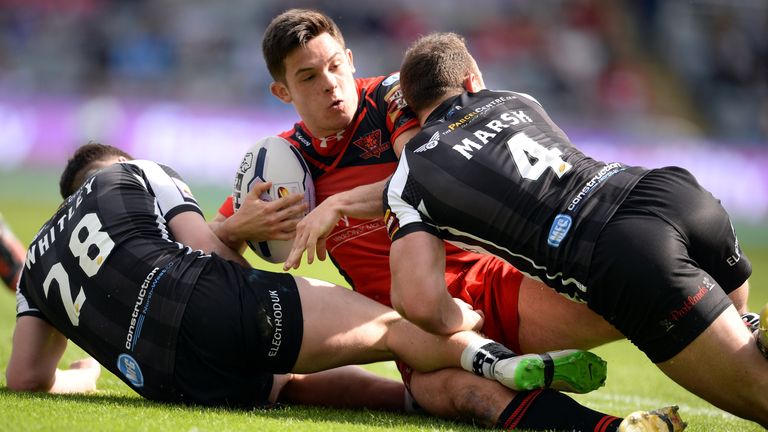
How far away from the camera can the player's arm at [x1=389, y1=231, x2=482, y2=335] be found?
459 centimetres

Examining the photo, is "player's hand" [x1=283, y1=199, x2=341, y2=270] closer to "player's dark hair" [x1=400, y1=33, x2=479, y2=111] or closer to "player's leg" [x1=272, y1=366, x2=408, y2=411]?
"player's dark hair" [x1=400, y1=33, x2=479, y2=111]

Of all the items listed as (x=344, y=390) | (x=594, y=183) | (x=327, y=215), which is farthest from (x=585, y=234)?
(x=344, y=390)

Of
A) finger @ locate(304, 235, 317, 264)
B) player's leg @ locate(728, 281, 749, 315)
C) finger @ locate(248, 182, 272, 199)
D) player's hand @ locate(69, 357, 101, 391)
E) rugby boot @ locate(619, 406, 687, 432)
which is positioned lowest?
player's hand @ locate(69, 357, 101, 391)

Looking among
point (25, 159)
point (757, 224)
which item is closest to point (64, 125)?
point (25, 159)

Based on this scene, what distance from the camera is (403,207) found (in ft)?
15.7

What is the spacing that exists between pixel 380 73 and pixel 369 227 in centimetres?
1538

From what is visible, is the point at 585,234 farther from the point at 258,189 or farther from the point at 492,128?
the point at 258,189

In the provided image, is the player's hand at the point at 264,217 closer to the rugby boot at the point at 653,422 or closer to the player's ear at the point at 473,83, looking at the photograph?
the player's ear at the point at 473,83

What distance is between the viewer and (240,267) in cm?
511

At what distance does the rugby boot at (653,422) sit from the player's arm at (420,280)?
0.99 metres

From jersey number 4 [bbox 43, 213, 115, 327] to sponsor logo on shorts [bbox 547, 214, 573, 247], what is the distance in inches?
86.4

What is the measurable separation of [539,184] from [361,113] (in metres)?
1.81

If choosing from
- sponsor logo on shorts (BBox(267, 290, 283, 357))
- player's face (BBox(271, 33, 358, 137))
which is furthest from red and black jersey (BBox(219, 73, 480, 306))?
sponsor logo on shorts (BBox(267, 290, 283, 357))

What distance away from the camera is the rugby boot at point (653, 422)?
13.8ft
